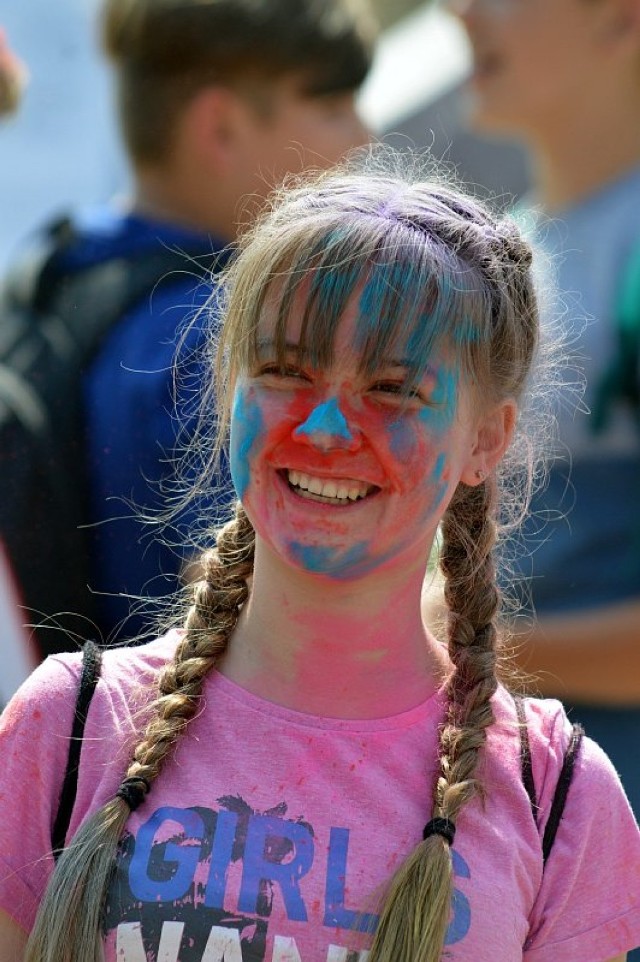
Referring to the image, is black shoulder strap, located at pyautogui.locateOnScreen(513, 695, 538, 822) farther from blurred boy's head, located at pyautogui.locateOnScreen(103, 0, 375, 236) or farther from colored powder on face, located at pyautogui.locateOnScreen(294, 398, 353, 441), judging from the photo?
blurred boy's head, located at pyautogui.locateOnScreen(103, 0, 375, 236)

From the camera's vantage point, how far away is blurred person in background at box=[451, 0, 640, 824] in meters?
2.73

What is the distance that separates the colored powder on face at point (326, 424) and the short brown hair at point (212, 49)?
1.55 metres

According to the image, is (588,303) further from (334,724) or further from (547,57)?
(334,724)

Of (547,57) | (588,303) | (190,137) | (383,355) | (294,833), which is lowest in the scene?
(294,833)

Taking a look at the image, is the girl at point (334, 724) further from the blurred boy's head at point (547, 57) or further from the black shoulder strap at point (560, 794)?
the blurred boy's head at point (547, 57)

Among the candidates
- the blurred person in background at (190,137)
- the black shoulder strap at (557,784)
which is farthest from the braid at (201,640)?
the blurred person in background at (190,137)

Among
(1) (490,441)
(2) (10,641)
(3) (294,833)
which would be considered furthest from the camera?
(2) (10,641)

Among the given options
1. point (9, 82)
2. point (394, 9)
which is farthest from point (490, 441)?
point (394, 9)

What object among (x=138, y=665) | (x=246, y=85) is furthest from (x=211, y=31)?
(x=138, y=665)

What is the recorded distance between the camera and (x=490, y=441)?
1.70 m

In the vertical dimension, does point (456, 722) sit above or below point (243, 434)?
below

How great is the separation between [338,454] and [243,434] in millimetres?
108

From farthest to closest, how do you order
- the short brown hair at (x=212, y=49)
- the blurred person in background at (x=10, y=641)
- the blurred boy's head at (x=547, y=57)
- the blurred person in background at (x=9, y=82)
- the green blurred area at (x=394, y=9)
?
the green blurred area at (x=394, y=9)
the blurred boy's head at (x=547, y=57)
the short brown hair at (x=212, y=49)
the blurred person in background at (x=9, y=82)
the blurred person in background at (x=10, y=641)

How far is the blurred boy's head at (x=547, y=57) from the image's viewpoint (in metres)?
3.18
